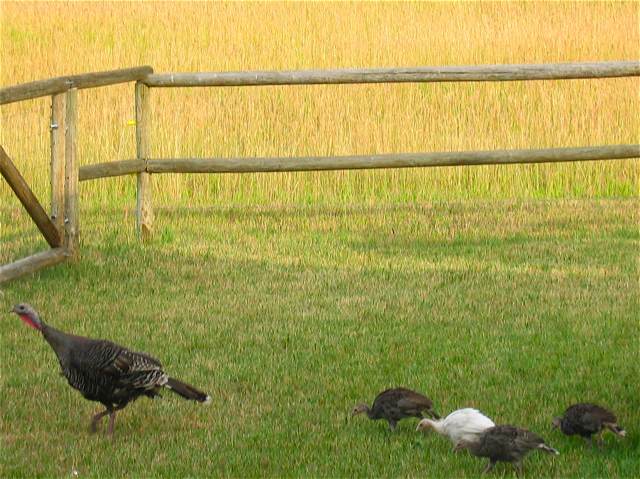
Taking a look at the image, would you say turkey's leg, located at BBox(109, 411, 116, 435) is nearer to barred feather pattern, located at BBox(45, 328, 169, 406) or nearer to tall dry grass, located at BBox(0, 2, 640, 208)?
barred feather pattern, located at BBox(45, 328, 169, 406)

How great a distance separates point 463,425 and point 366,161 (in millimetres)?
6305

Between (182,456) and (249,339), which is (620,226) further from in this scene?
(182,456)

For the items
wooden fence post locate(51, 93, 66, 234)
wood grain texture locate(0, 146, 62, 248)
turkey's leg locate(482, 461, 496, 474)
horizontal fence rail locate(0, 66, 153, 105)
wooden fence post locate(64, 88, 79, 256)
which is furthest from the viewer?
wooden fence post locate(64, 88, 79, 256)

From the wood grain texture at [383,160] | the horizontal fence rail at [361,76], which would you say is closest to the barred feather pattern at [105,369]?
the wood grain texture at [383,160]

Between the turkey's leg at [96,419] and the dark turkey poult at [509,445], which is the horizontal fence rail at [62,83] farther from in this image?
the dark turkey poult at [509,445]

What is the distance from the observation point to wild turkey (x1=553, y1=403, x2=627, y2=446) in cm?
646

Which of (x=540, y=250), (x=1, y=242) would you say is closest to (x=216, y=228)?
(x=1, y=242)

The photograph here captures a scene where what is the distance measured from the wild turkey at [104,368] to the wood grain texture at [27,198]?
3.49 meters

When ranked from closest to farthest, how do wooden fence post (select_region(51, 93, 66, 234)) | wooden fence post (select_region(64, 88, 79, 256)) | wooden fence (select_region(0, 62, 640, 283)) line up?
wooden fence post (select_region(51, 93, 66, 234)), wooden fence post (select_region(64, 88, 79, 256)), wooden fence (select_region(0, 62, 640, 283))

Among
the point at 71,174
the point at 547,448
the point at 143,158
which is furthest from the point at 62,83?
the point at 547,448

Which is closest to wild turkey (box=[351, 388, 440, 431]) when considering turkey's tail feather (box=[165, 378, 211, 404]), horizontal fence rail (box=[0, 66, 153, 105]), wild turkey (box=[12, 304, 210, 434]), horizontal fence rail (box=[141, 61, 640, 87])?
turkey's tail feather (box=[165, 378, 211, 404])

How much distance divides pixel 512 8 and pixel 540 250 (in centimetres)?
1139

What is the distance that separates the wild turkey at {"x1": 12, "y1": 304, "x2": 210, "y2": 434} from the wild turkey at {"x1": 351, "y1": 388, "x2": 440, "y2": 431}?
104 cm

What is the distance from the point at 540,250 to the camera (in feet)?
39.4
